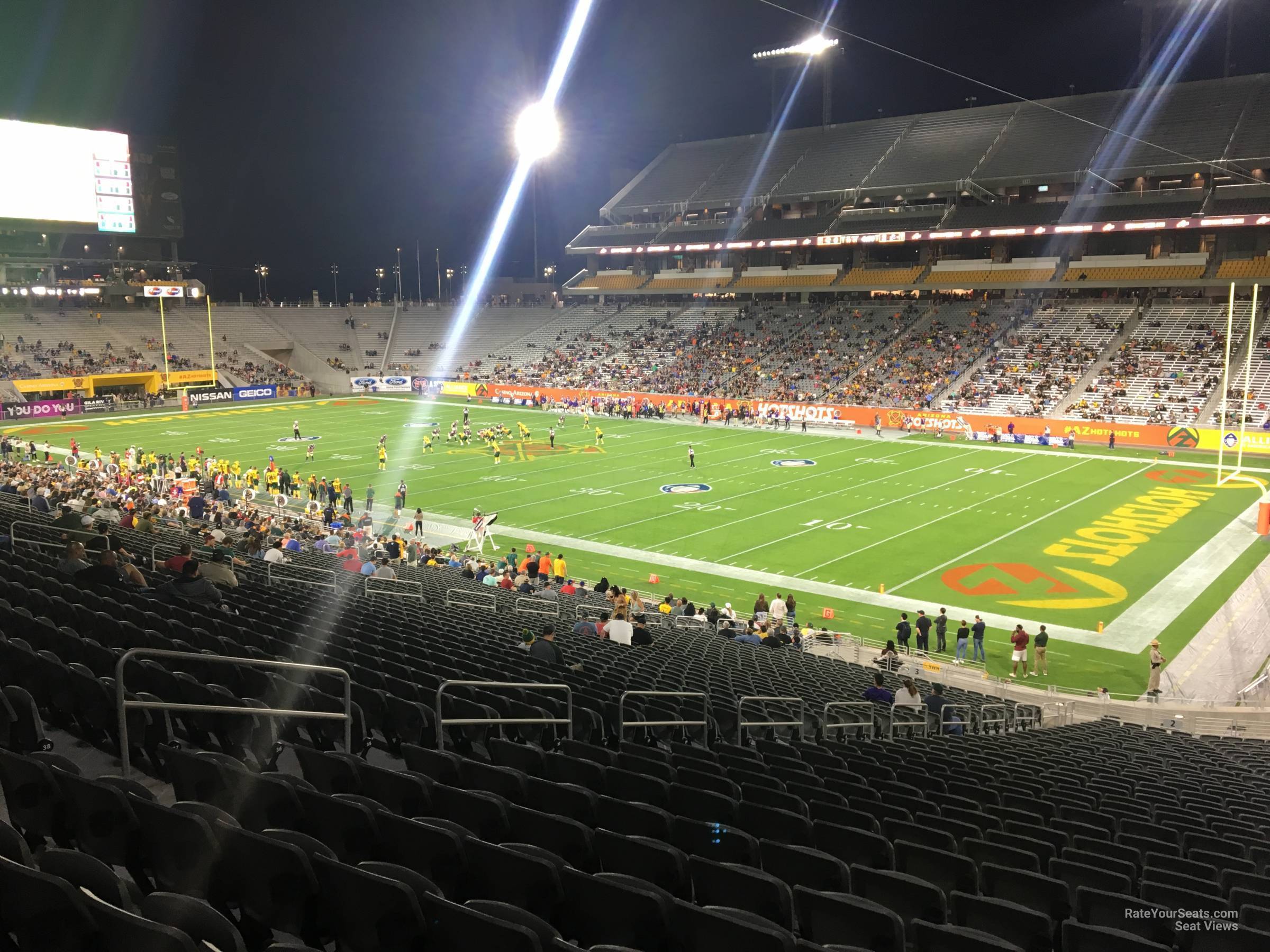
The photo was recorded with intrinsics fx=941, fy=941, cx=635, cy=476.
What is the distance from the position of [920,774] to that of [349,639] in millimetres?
5984

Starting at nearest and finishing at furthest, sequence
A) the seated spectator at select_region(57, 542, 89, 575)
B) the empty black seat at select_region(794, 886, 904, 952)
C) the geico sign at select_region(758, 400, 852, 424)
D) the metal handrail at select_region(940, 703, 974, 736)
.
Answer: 1. the empty black seat at select_region(794, 886, 904, 952)
2. the seated spectator at select_region(57, 542, 89, 575)
3. the metal handrail at select_region(940, 703, 974, 736)
4. the geico sign at select_region(758, 400, 852, 424)

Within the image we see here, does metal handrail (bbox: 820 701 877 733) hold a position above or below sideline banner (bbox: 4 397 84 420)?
below

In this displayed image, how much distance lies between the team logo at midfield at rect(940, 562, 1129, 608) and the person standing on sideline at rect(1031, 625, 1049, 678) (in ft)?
14.1

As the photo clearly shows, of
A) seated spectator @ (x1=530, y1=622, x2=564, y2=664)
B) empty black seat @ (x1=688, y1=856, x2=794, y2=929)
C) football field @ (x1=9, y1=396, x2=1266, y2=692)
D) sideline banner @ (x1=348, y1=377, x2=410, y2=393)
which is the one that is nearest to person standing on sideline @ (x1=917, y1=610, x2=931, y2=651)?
football field @ (x1=9, y1=396, x2=1266, y2=692)

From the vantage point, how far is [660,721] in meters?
8.83

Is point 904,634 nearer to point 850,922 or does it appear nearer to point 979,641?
point 979,641

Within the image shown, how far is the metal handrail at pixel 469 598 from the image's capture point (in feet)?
61.5

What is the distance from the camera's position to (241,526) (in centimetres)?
2789

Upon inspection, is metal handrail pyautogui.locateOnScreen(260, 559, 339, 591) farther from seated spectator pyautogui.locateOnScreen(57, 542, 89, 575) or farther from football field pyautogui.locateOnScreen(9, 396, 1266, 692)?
football field pyautogui.locateOnScreen(9, 396, 1266, 692)

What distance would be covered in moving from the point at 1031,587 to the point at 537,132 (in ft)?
198

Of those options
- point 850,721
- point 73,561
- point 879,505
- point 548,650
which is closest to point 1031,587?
point 879,505

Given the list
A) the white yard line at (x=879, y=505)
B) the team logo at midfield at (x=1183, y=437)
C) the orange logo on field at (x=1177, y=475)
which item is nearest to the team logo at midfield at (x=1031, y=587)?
the white yard line at (x=879, y=505)

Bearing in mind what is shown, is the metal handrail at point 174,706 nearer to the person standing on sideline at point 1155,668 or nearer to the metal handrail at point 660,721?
the metal handrail at point 660,721

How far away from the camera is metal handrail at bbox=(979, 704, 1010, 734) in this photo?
15.0m
